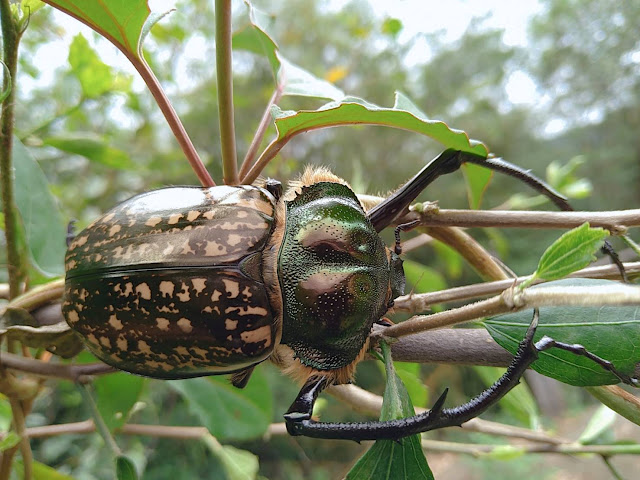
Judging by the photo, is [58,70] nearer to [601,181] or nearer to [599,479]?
[599,479]

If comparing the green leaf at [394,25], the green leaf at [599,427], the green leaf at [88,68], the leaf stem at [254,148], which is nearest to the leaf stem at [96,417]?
the leaf stem at [254,148]

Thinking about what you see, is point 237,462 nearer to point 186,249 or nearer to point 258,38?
point 186,249

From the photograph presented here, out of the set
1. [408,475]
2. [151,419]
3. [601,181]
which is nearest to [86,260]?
[408,475]


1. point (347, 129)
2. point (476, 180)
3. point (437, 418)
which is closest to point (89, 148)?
point (476, 180)

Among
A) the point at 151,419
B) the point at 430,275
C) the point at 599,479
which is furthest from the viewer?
the point at 599,479

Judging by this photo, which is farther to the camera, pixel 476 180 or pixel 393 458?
pixel 476 180

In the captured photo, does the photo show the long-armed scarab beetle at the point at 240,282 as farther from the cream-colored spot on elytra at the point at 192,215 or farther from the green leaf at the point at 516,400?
the green leaf at the point at 516,400

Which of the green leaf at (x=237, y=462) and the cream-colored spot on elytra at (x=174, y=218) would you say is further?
the green leaf at (x=237, y=462)
